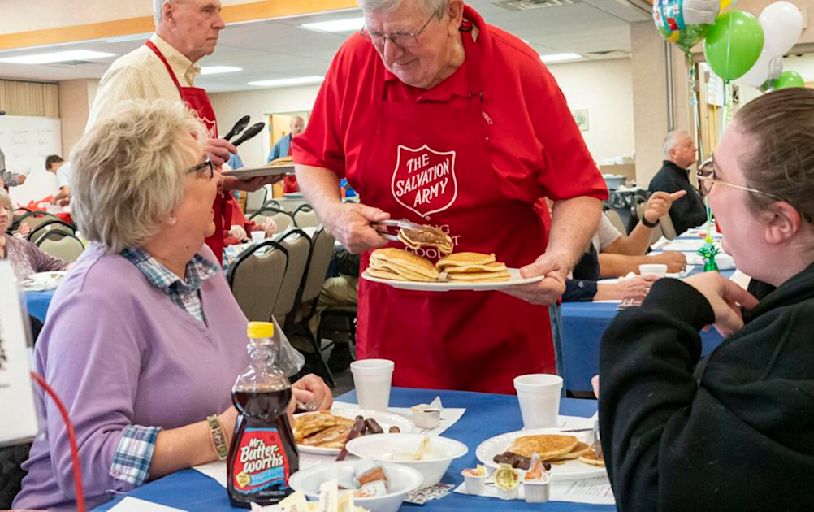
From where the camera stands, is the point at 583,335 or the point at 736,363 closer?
the point at 736,363

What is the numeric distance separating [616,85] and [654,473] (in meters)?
16.8

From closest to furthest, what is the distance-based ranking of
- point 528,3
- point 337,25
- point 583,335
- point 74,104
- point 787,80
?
point 583,335 < point 787,80 < point 528,3 < point 337,25 < point 74,104

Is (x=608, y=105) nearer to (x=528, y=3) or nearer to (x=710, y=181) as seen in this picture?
(x=528, y=3)

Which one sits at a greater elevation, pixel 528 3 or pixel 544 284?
pixel 528 3

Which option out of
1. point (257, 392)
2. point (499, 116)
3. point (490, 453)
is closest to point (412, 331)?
point (499, 116)

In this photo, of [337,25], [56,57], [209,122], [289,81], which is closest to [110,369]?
[209,122]

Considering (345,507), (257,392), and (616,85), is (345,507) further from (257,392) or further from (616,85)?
(616,85)

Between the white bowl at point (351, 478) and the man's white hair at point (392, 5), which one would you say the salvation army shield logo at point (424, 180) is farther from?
the white bowl at point (351, 478)

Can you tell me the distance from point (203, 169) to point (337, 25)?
9599 mm

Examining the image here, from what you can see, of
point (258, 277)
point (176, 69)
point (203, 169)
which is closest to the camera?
point (203, 169)

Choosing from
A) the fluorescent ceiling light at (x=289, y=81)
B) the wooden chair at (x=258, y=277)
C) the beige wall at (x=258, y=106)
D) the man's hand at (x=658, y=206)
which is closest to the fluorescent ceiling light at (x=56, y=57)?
the fluorescent ceiling light at (x=289, y=81)

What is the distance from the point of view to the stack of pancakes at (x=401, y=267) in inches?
82.4

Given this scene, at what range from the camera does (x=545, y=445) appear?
1566 millimetres

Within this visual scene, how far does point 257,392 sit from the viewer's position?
4.68 feet
